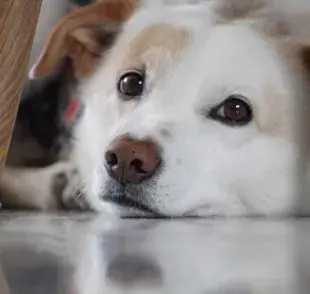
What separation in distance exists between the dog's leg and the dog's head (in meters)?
0.04

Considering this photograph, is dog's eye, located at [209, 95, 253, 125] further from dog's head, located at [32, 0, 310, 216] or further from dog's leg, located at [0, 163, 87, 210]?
dog's leg, located at [0, 163, 87, 210]

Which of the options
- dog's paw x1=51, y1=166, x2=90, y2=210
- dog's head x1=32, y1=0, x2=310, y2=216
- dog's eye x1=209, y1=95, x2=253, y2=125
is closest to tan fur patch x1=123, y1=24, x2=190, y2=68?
dog's head x1=32, y1=0, x2=310, y2=216

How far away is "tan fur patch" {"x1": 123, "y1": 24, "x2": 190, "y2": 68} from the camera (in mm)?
1264

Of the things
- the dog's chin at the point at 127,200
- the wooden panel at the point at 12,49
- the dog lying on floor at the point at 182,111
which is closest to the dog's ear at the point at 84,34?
the dog lying on floor at the point at 182,111

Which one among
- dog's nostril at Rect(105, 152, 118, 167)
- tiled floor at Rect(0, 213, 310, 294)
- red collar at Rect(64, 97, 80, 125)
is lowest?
tiled floor at Rect(0, 213, 310, 294)

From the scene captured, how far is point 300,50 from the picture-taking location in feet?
4.27

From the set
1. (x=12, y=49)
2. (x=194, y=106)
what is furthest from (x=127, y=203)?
(x=12, y=49)

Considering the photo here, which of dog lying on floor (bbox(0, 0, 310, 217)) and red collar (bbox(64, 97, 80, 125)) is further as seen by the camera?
red collar (bbox(64, 97, 80, 125))

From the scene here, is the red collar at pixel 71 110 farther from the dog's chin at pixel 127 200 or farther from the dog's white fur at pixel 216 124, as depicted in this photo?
the dog's chin at pixel 127 200

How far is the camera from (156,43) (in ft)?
4.19

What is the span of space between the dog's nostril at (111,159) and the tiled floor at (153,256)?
104mm

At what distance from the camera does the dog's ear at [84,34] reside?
1.38 m

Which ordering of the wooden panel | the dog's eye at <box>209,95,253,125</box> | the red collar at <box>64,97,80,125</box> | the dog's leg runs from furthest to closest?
the red collar at <box>64,97,80,125</box> → the dog's leg → the dog's eye at <box>209,95,253,125</box> → the wooden panel

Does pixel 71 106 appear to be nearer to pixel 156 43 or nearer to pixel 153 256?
pixel 156 43
